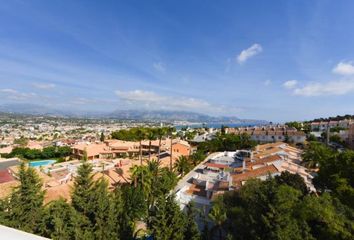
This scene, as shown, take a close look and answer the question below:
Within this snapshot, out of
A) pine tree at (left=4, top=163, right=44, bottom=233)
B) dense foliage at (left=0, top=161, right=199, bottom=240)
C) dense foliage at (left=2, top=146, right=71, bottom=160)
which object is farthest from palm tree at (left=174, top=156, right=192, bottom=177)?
dense foliage at (left=2, top=146, right=71, bottom=160)

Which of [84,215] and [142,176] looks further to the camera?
[142,176]

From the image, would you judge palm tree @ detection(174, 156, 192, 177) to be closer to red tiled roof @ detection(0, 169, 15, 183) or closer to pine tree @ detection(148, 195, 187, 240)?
pine tree @ detection(148, 195, 187, 240)

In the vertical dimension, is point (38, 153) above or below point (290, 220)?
below

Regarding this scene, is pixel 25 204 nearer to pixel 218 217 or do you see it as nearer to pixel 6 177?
pixel 218 217

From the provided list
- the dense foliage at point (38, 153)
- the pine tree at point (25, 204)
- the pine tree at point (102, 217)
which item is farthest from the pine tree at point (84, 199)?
the dense foliage at point (38, 153)

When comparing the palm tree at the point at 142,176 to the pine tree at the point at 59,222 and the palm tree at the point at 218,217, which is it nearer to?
the pine tree at the point at 59,222

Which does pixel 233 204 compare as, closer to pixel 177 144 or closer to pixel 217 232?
pixel 217 232

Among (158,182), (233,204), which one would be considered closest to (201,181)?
(158,182)

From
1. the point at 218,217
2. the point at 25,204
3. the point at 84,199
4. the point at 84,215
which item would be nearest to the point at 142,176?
the point at 84,199
